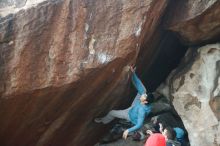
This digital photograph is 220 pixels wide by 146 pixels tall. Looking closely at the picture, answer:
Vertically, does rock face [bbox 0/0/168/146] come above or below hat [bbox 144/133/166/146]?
above

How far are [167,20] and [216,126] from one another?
2.85 m

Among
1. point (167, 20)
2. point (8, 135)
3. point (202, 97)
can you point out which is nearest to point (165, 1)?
point (167, 20)

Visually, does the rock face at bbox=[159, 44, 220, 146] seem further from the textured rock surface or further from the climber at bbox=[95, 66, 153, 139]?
the climber at bbox=[95, 66, 153, 139]

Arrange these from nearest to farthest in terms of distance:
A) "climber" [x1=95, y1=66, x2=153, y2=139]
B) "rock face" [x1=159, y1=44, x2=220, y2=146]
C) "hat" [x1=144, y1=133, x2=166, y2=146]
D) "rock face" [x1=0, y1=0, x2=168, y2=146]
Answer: "hat" [x1=144, y1=133, x2=166, y2=146]
"rock face" [x1=0, y1=0, x2=168, y2=146]
"climber" [x1=95, y1=66, x2=153, y2=139]
"rock face" [x1=159, y1=44, x2=220, y2=146]

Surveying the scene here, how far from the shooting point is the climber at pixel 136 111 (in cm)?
1027

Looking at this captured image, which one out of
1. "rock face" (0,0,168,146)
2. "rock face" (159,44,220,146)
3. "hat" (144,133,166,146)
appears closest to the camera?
"hat" (144,133,166,146)

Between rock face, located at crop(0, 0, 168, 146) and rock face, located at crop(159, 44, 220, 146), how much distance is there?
1933 millimetres

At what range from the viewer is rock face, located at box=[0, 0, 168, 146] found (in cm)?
901

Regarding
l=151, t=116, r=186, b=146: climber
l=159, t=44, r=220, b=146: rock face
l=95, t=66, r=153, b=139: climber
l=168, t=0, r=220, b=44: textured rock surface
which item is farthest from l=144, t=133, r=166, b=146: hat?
l=168, t=0, r=220, b=44: textured rock surface

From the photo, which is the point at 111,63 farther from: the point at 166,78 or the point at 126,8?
the point at 166,78

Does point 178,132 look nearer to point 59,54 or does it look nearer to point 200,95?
point 200,95

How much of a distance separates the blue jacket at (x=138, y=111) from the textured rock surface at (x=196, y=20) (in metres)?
1.66

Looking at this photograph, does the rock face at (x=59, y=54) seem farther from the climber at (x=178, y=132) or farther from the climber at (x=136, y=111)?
the climber at (x=178, y=132)

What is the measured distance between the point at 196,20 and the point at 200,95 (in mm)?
1959
